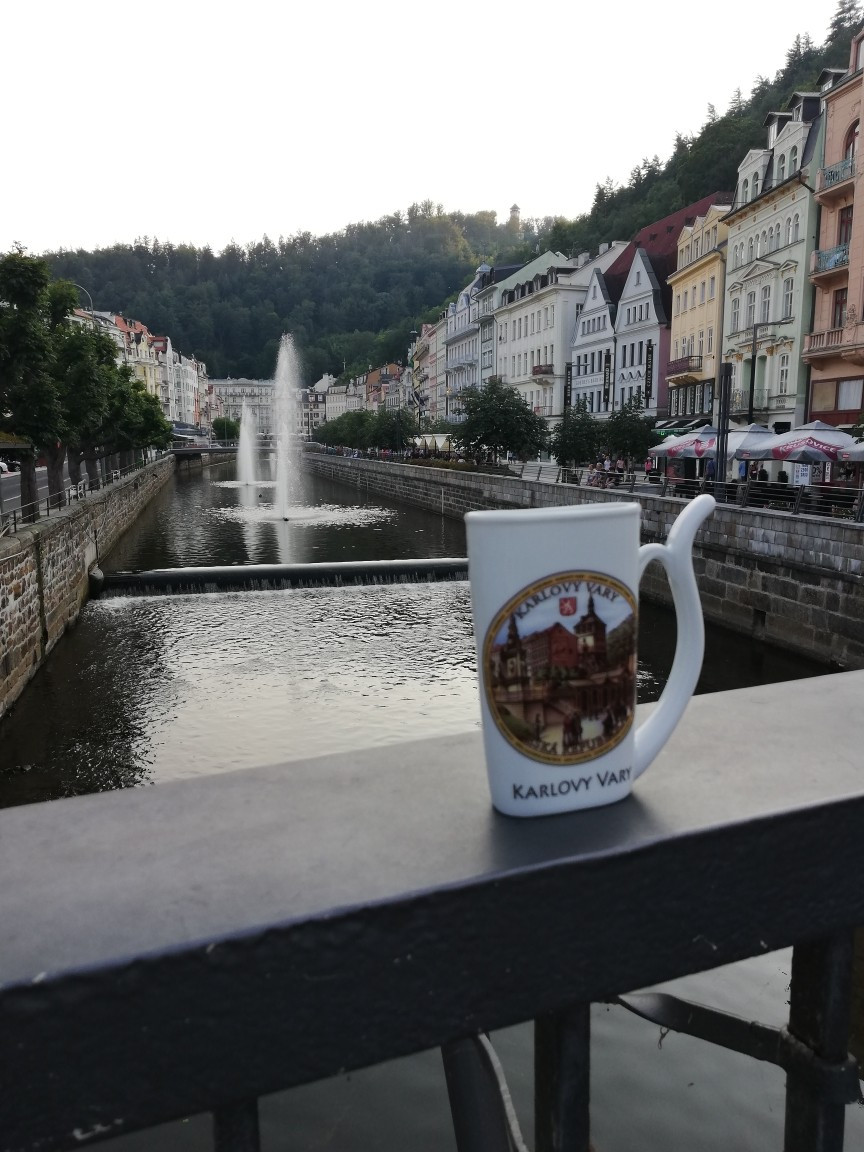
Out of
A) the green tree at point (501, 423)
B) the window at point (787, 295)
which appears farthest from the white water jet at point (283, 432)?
the window at point (787, 295)

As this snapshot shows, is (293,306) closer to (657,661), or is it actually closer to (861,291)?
(861,291)

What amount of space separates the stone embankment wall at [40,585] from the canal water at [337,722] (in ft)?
1.09

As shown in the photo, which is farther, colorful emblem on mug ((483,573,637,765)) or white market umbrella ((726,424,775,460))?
white market umbrella ((726,424,775,460))

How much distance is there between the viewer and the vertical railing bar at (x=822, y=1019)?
122 centimetres

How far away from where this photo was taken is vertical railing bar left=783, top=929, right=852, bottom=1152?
122 centimetres

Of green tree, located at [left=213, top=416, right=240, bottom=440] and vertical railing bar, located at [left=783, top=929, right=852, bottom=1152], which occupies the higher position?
green tree, located at [left=213, top=416, right=240, bottom=440]

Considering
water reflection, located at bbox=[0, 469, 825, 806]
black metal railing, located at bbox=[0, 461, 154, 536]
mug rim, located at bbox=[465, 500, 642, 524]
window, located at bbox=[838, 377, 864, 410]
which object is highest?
window, located at bbox=[838, 377, 864, 410]

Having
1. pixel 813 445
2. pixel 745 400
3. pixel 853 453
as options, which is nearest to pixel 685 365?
pixel 745 400

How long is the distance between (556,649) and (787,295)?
115 feet

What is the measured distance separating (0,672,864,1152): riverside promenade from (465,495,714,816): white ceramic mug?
0.15 feet

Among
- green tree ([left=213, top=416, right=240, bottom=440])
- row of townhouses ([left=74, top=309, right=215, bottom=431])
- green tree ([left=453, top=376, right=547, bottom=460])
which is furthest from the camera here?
green tree ([left=213, top=416, right=240, bottom=440])

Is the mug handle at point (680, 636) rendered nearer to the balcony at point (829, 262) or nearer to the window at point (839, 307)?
the balcony at point (829, 262)

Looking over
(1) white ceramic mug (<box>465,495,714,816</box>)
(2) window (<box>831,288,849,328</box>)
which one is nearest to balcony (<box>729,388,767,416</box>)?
(2) window (<box>831,288,849,328</box>)

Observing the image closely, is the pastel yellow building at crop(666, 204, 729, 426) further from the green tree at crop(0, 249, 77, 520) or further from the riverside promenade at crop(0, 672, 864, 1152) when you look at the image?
the riverside promenade at crop(0, 672, 864, 1152)
